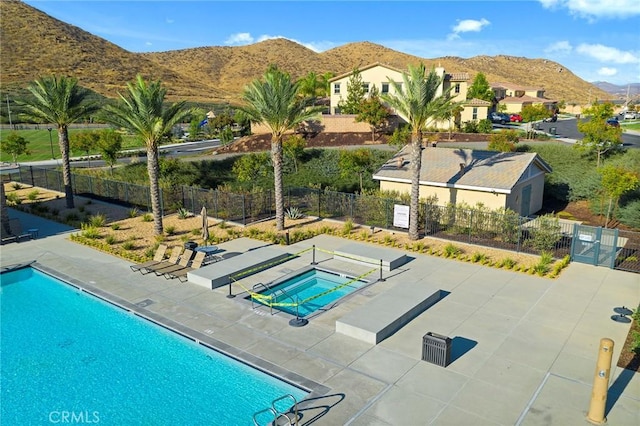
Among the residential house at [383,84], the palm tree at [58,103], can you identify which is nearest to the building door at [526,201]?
the palm tree at [58,103]

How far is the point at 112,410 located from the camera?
11.1 m

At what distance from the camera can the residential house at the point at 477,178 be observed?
2717cm

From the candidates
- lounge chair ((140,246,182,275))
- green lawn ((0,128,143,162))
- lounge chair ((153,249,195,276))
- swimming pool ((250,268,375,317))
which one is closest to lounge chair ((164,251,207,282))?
lounge chair ((153,249,195,276))

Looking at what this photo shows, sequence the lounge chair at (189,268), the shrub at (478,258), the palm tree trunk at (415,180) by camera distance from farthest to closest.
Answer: the palm tree trunk at (415,180), the shrub at (478,258), the lounge chair at (189,268)

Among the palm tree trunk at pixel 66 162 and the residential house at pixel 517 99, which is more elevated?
the residential house at pixel 517 99

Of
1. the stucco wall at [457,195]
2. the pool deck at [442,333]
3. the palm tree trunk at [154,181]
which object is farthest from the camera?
the stucco wall at [457,195]

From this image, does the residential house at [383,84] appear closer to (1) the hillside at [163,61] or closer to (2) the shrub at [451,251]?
(2) the shrub at [451,251]

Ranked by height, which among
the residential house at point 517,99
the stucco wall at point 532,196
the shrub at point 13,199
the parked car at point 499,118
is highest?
the residential house at point 517,99

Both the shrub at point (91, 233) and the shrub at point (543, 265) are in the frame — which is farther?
the shrub at point (91, 233)

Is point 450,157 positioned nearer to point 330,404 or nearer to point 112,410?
point 330,404

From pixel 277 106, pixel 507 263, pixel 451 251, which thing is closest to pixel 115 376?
pixel 451 251

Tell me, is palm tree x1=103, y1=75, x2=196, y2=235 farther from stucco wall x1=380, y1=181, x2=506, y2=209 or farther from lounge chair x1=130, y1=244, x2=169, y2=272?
stucco wall x1=380, y1=181, x2=506, y2=209

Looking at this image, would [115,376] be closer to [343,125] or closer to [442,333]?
[442,333]

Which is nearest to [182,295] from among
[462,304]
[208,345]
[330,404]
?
[208,345]
